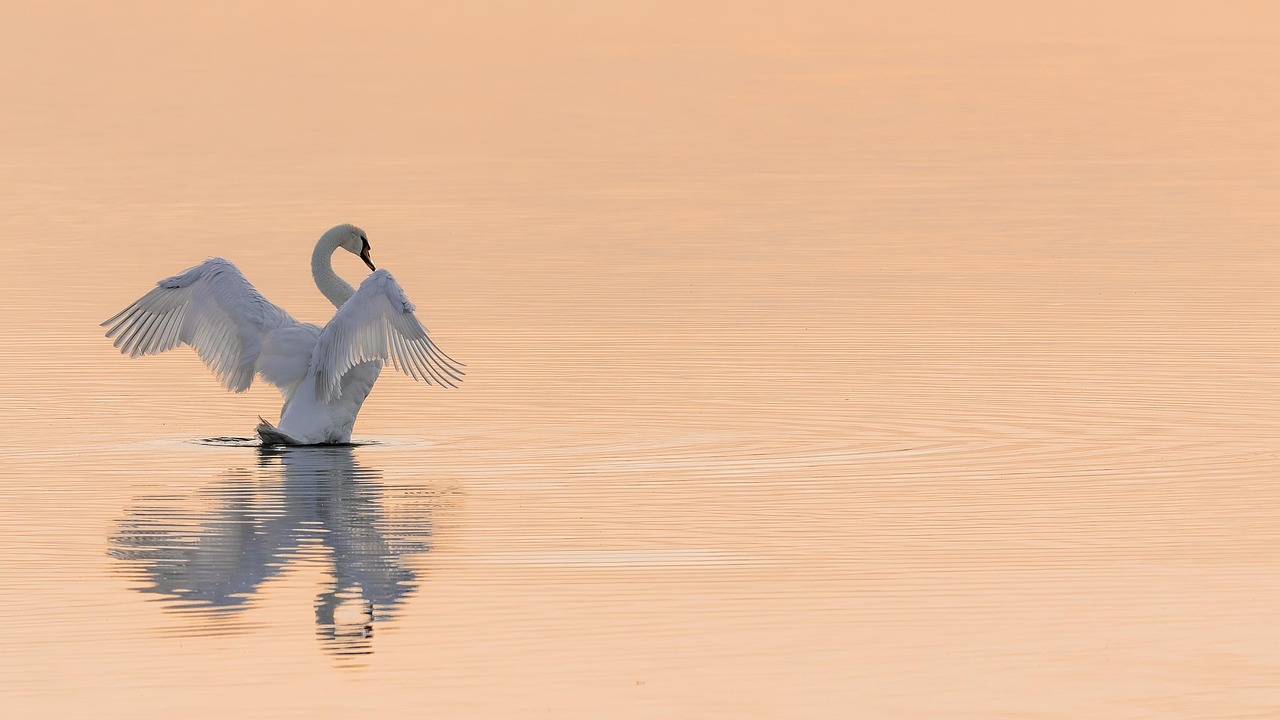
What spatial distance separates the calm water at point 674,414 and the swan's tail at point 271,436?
266 millimetres

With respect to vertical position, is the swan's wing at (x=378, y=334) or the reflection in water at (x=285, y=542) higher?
the swan's wing at (x=378, y=334)

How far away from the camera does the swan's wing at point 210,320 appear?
57.3 ft

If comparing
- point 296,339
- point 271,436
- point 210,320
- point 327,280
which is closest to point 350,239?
point 327,280

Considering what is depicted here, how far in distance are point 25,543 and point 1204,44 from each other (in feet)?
127

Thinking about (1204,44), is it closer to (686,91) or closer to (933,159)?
(686,91)

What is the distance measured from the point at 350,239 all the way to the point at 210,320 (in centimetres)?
209

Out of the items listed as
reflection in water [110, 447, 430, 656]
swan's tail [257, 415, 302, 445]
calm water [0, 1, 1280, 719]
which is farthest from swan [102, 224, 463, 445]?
reflection in water [110, 447, 430, 656]

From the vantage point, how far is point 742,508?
44.7 feet

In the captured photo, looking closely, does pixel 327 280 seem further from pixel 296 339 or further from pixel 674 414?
pixel 674 414

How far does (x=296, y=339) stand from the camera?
17.2m

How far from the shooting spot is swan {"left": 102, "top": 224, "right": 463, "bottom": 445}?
16406 millimetres

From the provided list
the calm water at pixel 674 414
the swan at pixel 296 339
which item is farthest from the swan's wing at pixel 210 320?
the calm water at pixel 674 414

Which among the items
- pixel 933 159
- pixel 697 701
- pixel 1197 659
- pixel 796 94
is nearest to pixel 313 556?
pixel 697 701

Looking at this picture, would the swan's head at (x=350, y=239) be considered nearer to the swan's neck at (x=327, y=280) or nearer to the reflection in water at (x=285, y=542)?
the swan's neck at (x=327, y=280)
